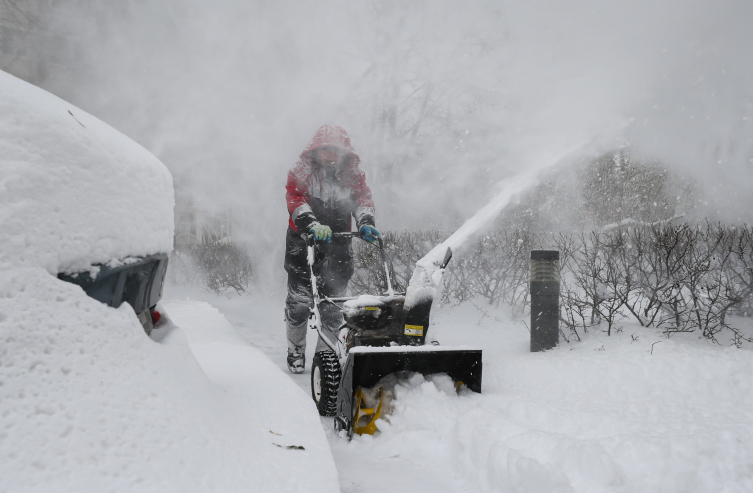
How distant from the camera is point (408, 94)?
15.7 meters

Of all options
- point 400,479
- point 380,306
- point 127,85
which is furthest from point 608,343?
point 127,85

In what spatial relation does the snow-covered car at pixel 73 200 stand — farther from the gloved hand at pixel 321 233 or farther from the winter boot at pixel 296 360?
the winter boot at pixel 296 360

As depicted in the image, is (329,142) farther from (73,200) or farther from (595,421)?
(73,200)

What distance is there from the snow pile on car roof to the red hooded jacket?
125 inches

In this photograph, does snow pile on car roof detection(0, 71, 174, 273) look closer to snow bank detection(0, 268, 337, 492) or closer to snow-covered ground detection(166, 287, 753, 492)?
snow bank detection(0, 268, 337, 492)

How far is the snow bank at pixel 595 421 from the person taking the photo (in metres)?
1.95

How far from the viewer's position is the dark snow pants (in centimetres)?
463

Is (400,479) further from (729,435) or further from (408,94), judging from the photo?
(408,94)

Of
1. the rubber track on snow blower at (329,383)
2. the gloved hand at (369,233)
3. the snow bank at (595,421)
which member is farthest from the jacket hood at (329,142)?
the snow bank at (595,421)

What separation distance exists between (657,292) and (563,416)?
8.11 feet

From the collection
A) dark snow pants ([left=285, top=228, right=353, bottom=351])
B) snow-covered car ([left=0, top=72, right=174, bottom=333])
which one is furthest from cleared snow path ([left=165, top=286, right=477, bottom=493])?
dark snow pants ([left=285, top=228, right=353, bottom=351])

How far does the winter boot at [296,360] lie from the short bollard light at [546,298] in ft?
7.20

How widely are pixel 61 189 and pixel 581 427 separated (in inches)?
98.8

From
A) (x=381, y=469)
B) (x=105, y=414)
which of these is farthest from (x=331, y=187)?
(x=105, y=414)
